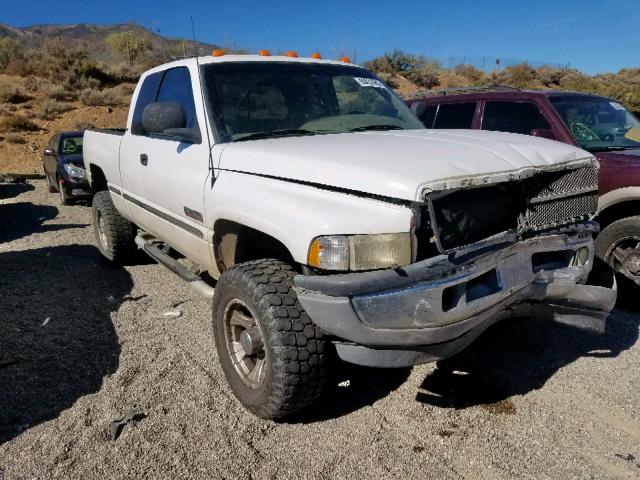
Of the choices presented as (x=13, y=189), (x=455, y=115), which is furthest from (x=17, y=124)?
(x=455, y=115)

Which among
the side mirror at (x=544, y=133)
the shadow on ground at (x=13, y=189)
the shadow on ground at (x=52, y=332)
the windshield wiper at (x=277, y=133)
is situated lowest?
the shadow on ground at (x=13, y=189)

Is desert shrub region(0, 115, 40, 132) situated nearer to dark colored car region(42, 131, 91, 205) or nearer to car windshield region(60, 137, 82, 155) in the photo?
dark colored car region(42, 131, 91, 205)

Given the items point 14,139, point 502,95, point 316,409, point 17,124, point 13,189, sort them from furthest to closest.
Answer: point 17,124
point 14,139
point 13,189
point 502,95
point 316,409

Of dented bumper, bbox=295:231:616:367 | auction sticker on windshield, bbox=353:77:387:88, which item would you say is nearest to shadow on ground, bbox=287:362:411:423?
dented bumper, bbox=295:231:616:367

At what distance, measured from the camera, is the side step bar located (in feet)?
11.8

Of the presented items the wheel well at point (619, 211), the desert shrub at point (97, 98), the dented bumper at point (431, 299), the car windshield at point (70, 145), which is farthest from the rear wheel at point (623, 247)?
the desert shrub at point (97, 98)

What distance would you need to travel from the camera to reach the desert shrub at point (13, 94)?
2143 cm

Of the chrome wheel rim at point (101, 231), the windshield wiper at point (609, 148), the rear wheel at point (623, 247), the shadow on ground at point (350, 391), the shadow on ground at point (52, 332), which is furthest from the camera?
the chrome wheel rim at point (101, 231)

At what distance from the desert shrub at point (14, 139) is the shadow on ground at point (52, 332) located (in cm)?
1442

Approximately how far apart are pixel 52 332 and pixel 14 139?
17326 millimetres

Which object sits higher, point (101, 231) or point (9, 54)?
point (9, 54)

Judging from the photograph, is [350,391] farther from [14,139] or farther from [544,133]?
[14,139]

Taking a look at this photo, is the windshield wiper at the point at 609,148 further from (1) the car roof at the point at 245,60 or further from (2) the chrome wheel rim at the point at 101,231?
(2) the chrome wheel rim at the point at 101,231

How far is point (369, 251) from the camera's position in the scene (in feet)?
7.68
